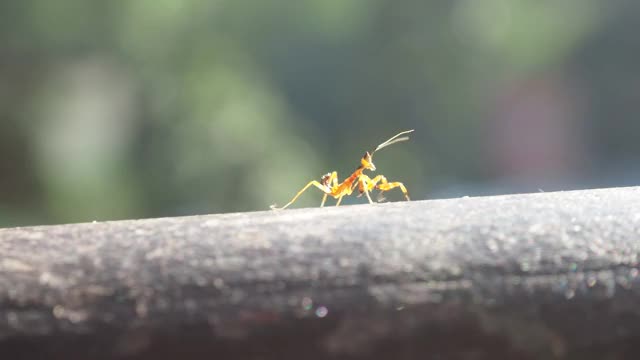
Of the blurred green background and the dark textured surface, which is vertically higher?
the blurred green background

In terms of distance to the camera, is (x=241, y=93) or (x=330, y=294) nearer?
(x=330, y=294)

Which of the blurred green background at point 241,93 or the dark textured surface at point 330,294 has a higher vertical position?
the blurred green background at point 241,93

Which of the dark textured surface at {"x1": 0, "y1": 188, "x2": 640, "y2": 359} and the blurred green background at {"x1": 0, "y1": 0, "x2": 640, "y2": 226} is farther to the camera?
the blurred green background at {"x1": 0, "y1": 0, "x2": 640, "y2": 226}

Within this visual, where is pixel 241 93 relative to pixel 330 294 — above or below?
above

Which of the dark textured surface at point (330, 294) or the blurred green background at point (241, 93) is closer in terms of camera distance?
the dark textured surface at point (330, 294)

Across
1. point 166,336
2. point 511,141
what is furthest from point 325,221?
point 511,141
